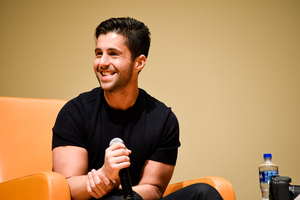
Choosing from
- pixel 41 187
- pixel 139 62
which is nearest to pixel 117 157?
pixel 41 187

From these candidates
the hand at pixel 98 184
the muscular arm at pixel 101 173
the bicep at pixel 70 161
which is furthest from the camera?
the bicep at pixel 70 161

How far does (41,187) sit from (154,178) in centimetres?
49

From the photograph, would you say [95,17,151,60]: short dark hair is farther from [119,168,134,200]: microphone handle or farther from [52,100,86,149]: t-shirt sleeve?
[119,168,134,200]: microphone handle

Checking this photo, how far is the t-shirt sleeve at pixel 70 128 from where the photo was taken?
1215 millimetres

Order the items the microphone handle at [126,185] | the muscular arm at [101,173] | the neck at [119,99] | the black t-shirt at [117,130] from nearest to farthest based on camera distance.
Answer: the microphone handle at [126,185] < the muscular arm at [101,173] < the black t-shirt at [117,130] < the neck at [119,99]

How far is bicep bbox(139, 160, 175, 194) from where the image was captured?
4.21ft

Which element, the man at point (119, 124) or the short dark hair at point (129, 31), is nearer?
the man at point (119, 124)

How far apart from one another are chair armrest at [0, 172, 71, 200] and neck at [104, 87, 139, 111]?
1.51ft

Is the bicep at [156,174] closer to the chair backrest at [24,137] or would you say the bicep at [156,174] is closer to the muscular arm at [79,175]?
the muscular arm at [79,175]

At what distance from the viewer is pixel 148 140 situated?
133 cm

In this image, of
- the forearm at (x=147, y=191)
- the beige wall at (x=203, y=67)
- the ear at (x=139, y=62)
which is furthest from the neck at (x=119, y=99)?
the beige wall at (x=203, y=67)

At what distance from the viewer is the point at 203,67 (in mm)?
2133

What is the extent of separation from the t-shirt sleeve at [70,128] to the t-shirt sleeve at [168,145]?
33cm

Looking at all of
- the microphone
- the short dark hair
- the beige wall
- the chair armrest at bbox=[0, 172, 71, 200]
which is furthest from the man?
the beige wall
